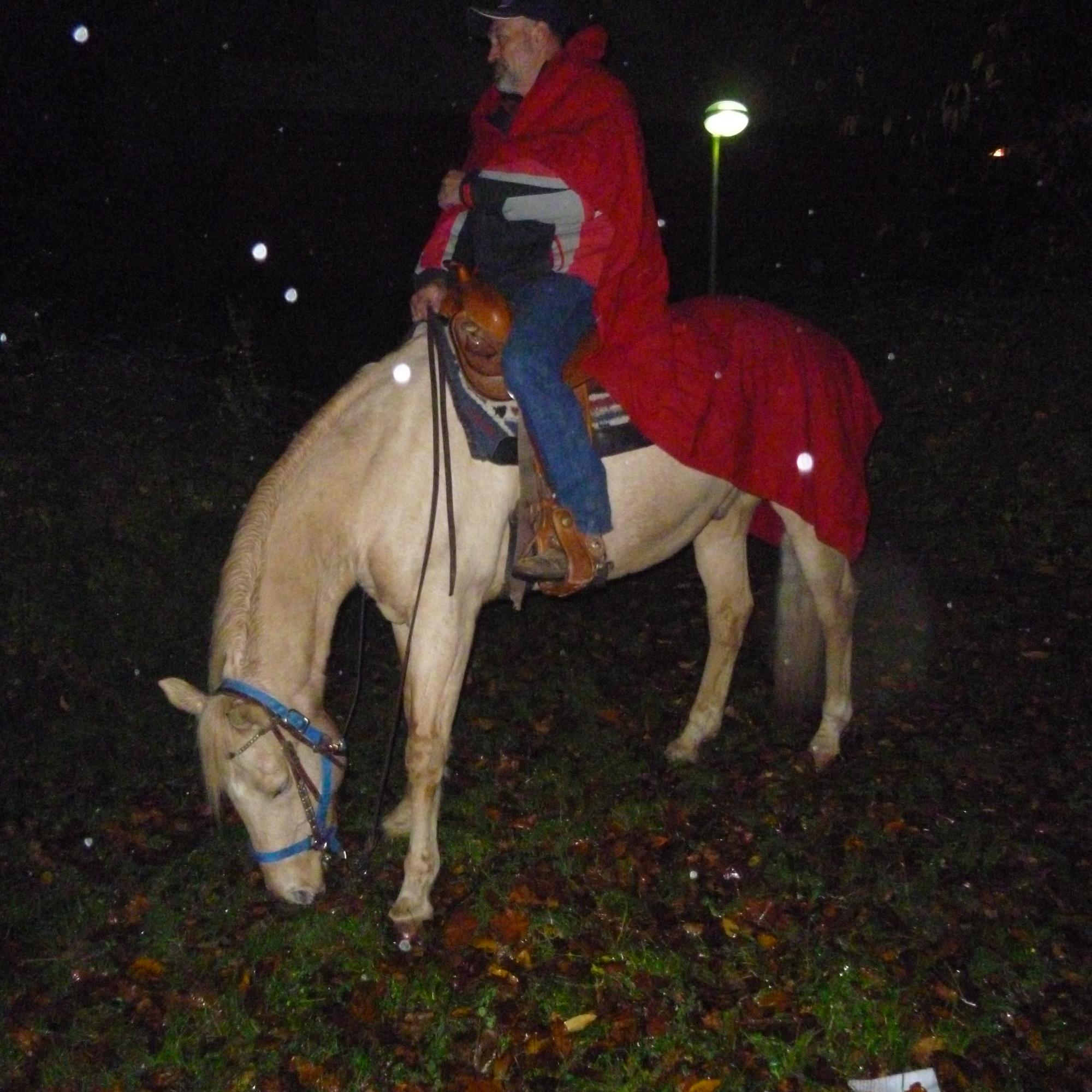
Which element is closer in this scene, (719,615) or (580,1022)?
(580,1022)

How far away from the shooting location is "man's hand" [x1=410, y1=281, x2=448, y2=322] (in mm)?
3400

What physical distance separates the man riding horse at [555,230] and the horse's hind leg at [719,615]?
1322 mm

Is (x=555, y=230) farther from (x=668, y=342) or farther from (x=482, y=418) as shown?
(x=482, y=418)

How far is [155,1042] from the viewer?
3.14m

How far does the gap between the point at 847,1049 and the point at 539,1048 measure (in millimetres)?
968

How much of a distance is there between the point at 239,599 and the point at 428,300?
123 centimetres

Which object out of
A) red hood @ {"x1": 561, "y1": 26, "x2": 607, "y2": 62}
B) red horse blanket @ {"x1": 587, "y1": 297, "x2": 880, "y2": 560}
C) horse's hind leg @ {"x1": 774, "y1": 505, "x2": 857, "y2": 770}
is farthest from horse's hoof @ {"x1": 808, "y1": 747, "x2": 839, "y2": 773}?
red hood @ {"x1": 561, "y1": 26, "x2": 607, "y2": 62}

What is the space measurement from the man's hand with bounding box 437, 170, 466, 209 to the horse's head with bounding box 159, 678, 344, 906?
1.92m

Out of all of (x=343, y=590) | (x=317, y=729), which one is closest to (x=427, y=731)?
(x=317, y=729)

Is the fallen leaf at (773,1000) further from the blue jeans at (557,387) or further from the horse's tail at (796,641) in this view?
the horse's tail at (796,641)

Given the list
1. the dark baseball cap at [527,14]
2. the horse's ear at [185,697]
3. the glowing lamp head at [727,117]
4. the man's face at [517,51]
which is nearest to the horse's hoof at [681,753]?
the horse's ear at [185,697]

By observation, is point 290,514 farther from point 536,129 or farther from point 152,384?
point 152,384

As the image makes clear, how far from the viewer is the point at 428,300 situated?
3.40 m

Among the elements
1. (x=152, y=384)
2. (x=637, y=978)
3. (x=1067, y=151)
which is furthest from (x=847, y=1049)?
(x=1067, y=151)
